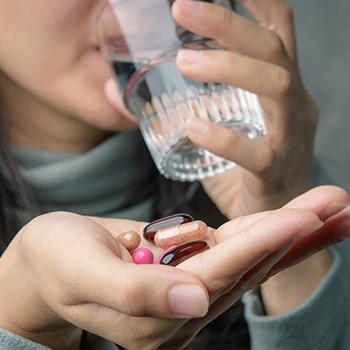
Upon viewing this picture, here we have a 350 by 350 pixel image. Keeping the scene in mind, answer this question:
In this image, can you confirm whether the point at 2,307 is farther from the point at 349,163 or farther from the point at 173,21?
the point at 349,163

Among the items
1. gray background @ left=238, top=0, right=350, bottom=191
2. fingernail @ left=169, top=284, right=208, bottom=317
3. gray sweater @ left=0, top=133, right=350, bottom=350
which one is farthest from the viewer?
gray background @ left=238, top=0, right=350, bottom=191

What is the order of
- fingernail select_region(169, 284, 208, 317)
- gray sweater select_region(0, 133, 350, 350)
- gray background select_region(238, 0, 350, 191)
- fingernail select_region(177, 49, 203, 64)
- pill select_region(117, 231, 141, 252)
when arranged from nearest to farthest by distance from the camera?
fingernail select_region(169, 284, 208, 317) → pill select_region(117, 231, 141, 252) → fingernail select_region(177, 49, 203, 64) → gray sweater select_region(0, 133, 350, 350) → gray background select_region(238, 0, 350, 191)

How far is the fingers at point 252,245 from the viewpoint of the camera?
8.8 inches

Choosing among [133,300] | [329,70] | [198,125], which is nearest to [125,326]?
[133,300]

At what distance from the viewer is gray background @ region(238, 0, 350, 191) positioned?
0.79 meters

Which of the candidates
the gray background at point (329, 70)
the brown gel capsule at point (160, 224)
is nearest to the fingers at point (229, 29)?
the brown gel capsule at point (160, 224)

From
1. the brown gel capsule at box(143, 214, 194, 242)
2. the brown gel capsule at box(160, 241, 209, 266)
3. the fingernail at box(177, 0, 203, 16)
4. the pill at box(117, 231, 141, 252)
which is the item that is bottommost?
the brown gel capsule at box(143, 214, 194, 242)

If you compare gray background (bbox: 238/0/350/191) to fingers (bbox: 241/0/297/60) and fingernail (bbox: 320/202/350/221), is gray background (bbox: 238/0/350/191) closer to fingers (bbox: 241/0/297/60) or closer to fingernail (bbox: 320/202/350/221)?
fingers (bbox: 241/0/297/60)

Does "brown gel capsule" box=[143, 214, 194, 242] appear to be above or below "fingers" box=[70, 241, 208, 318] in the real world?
below

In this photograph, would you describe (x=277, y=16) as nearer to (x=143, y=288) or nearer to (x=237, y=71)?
(x=237, y=71)

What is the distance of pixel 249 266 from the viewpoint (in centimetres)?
23

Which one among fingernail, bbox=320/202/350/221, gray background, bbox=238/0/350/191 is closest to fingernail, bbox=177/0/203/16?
fingernail, bbox=320/202/350/221

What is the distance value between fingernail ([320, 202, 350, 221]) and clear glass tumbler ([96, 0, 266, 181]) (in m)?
0.21

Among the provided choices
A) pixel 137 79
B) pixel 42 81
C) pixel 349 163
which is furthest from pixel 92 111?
pixel 349 163
